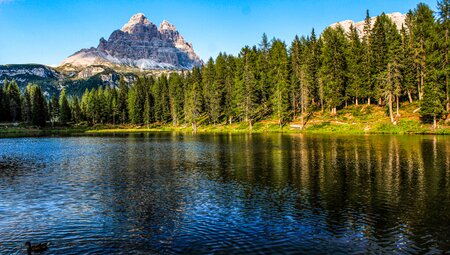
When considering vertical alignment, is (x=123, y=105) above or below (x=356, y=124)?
above

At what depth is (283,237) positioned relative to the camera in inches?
701

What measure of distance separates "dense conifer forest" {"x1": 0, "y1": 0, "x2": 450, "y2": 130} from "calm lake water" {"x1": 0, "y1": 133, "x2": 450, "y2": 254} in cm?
5243

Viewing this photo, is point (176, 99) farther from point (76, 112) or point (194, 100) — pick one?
point (76, 112)

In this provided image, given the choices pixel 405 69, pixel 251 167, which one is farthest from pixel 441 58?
pixel 251 167

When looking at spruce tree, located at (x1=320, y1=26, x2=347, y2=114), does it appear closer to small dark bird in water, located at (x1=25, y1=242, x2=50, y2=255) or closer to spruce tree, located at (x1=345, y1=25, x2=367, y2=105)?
spruce tree, located at (x1=345, y1=25, x2=367, y2=105)

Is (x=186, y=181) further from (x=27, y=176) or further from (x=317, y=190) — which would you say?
(x=27, y=176)

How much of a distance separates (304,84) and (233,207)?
283 ft

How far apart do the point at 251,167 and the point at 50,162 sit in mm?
29335

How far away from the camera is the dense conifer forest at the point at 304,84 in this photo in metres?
85.4

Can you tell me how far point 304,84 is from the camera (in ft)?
342

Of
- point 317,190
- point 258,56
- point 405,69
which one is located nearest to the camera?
point 317,190

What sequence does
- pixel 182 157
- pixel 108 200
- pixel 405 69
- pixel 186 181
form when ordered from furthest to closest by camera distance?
pixel 405 69 → pixel 182 157 → pixel 186 181 → pixel 108 200

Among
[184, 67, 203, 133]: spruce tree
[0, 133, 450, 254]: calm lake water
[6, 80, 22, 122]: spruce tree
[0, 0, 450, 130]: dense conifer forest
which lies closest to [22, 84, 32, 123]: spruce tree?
[0, 0, 450, 130]: dense conifer forest

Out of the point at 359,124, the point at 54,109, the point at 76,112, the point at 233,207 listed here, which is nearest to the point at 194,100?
the point at 359,124
